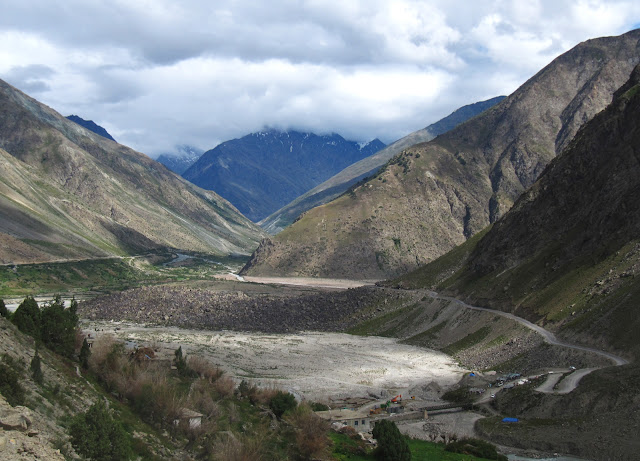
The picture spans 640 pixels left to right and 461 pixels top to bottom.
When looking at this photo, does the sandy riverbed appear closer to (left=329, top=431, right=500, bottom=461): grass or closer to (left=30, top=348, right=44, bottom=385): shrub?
(left=329, top=431, right=500, bottom=461): grass

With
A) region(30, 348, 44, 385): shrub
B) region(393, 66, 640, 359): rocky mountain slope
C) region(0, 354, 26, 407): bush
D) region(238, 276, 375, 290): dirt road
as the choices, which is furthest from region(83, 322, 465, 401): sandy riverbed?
region(238, 276, 375, 290): dirt road

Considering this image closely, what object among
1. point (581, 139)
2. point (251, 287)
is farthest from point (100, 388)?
point (251, 287)

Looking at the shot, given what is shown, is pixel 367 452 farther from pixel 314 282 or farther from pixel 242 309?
pixel 314 282

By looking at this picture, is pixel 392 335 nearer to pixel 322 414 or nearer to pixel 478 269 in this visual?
pixel 478 269

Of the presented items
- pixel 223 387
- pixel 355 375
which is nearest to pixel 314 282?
pixel 355 375

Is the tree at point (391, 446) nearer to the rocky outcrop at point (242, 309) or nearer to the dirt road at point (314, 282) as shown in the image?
the rocky outcrop at point (242, 309)

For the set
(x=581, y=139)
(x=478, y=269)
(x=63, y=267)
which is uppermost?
(x=581, y=139)
